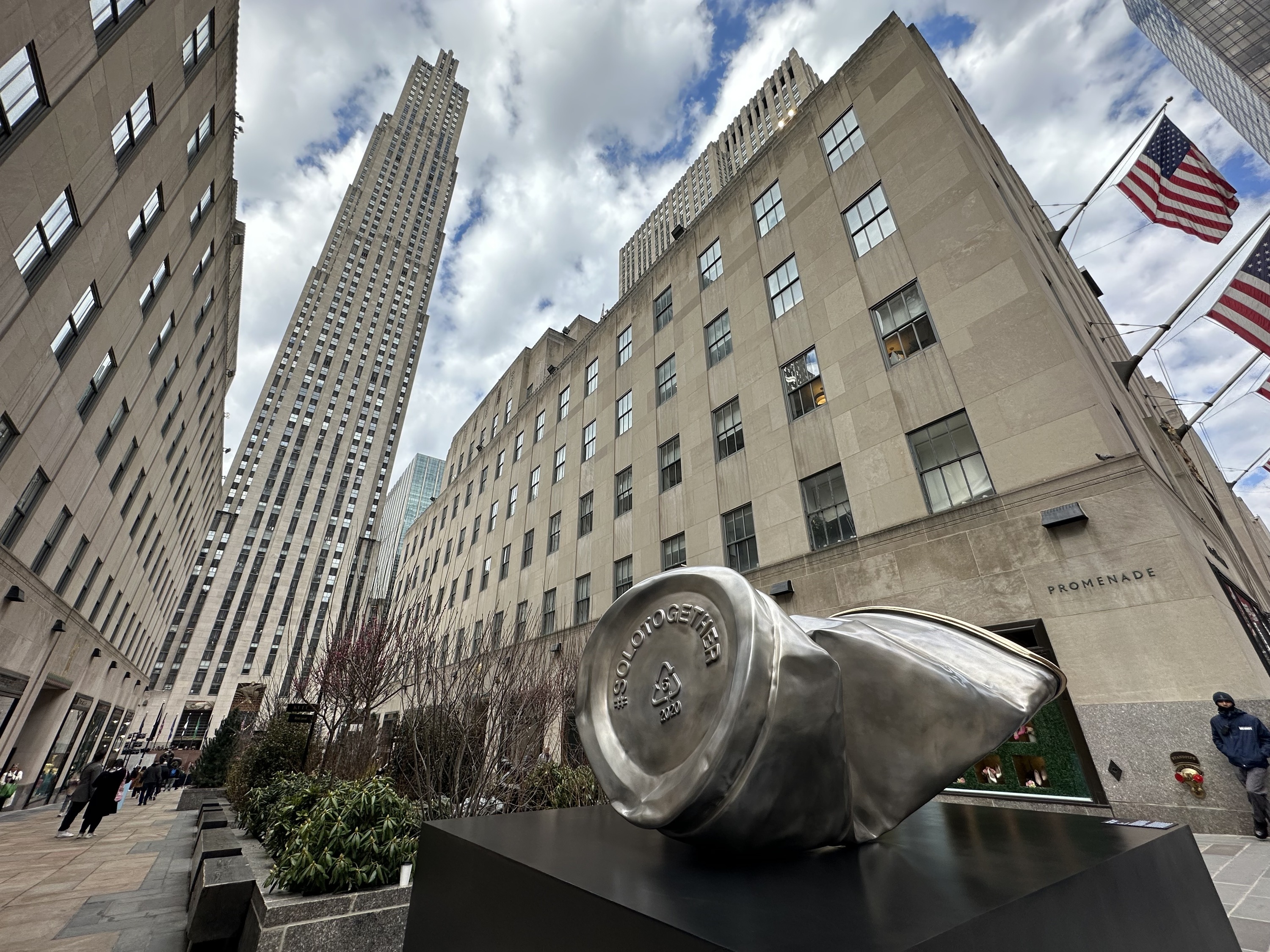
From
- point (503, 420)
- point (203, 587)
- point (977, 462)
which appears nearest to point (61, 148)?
point (977, 462)

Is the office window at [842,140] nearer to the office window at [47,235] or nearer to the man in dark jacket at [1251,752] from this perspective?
the man in dark jacket at [1251,752]

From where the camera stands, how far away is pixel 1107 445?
1046 cm

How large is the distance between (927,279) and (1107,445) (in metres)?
6.07

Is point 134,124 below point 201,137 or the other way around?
below

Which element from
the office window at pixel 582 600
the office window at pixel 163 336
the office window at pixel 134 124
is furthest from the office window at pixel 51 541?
the office window at pixel 582 600

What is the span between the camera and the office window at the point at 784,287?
18250 mm

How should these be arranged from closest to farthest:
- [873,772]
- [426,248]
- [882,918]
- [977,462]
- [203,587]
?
1. [882,918]
2. [873,772]
3. [977,462]
4. [203,587]
5. [426,248]

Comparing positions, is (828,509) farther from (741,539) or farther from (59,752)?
(59,752)

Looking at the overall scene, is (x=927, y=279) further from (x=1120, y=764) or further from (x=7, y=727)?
(x=7, y=727)

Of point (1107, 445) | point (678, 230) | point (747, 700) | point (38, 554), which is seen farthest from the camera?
point (678, 230)

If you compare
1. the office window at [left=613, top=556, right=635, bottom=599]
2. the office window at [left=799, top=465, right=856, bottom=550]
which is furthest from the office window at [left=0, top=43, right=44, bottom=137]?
the office window at [left=613, top=556, right=635, bottom=599]

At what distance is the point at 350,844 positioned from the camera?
6.18m

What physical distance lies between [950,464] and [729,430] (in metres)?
7.80

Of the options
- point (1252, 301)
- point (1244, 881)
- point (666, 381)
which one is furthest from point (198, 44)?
point (1244, 881)
